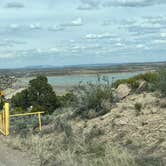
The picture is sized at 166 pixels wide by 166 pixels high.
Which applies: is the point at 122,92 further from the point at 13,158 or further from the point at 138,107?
the point at 13,158

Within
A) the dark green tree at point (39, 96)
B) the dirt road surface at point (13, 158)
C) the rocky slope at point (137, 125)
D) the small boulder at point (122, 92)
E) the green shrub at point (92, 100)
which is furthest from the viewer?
the dark green tree at point (39, 96)

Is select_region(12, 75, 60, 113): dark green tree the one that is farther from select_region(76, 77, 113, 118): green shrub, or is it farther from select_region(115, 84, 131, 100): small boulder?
select_region(76, 77, 113, 118): green shrub

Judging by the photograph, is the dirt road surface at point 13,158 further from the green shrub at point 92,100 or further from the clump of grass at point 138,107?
the clump of grass at point 138,107

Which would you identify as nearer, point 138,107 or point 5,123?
point 138,107

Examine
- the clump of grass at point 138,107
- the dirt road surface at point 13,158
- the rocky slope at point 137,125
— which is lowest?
the dirt road surface at point 13,158

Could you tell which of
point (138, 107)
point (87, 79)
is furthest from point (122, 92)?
point (87, 79)

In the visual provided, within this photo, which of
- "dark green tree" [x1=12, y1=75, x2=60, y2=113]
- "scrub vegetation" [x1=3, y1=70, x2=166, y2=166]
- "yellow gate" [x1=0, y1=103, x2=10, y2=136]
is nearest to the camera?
"scrub vegetation" [x1=3, y1=70, x2=166, y2=166]

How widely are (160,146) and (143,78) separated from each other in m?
9.46

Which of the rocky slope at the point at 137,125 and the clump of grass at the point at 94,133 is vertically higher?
the rocky slope at the point at 137,125

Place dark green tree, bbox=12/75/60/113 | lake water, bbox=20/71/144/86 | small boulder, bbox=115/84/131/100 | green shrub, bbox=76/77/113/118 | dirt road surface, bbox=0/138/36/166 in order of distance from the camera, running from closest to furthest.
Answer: dirt road surface, bbox=0/138/36/166 < green shrub, bbox=76/77/113/118 < small boulder, bbox=115/84/131/100 < lake water, bbox=20/71/144/86 < dark green tree, bbox=12/75/60/113

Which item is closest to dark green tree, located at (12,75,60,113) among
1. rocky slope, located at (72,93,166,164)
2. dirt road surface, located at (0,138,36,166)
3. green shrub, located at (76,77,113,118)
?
green shrub, located at (76,77,113,118)

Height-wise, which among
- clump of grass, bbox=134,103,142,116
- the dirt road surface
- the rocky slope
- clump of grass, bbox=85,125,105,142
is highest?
clump of grass, bbox=134,103,142,116

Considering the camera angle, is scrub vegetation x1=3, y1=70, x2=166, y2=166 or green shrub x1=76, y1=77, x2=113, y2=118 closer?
scrub vegetation x1=3, y1=70, x2=166, y2=166

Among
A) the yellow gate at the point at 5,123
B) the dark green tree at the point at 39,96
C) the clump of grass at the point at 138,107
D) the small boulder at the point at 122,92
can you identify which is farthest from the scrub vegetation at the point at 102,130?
the dark green tree at the point at 39,96
